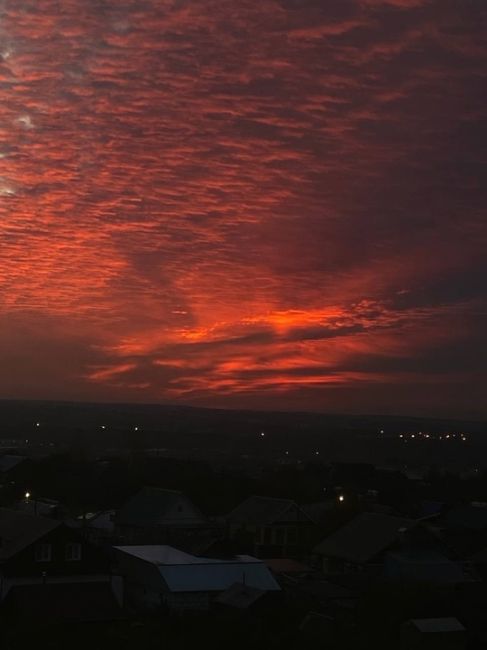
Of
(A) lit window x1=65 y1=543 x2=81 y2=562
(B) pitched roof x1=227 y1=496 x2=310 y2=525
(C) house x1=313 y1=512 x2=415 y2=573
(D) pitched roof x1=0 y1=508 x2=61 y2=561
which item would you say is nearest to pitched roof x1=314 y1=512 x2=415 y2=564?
(C) house x1=313 y1=512 x2=415 y2=573

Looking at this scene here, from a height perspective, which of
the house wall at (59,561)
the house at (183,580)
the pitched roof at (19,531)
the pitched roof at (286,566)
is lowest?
the pitched roof at (286,566)

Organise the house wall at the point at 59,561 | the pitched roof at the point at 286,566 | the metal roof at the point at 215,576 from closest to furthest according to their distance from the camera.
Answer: the metal roof at the point at 215,576 → the house wall at the point at 59,561 → the pitched roof at the point at 286,566

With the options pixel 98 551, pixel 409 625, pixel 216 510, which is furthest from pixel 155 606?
pixel 216 510

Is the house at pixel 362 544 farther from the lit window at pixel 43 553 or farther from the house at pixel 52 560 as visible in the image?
the lit window at pixel 43 553

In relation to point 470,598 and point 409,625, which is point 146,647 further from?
point 470,598

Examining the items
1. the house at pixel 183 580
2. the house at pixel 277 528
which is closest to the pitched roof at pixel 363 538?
the house at pixel 277 528

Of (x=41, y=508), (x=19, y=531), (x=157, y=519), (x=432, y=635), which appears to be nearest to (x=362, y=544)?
(x=157, y=519)
